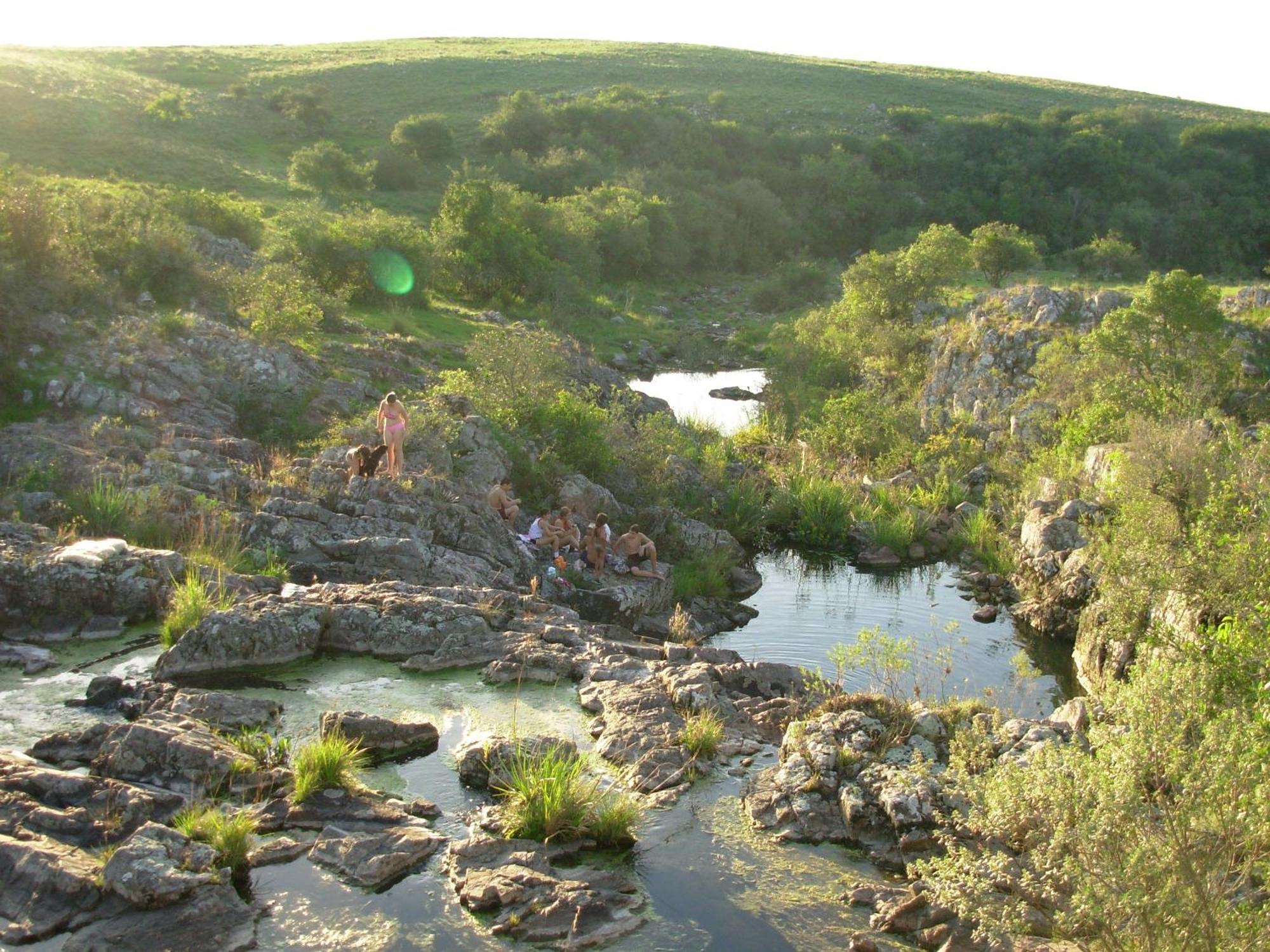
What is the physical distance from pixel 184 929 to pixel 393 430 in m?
11.4

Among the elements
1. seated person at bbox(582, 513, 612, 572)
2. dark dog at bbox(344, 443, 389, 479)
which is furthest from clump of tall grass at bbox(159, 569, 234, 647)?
seated person at bbox(582, 513, 612, 572)

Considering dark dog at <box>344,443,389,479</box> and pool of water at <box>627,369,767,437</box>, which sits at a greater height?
dark dog at <box>344,443,389,479</box>

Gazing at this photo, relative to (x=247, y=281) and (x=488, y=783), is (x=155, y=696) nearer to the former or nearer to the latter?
(x=488, y=783)

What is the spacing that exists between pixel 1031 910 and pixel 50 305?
822 inches

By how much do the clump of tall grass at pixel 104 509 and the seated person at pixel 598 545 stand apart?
293 inches

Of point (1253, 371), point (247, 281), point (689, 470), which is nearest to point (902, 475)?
point (689, 470)

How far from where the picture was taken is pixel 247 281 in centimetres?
2642

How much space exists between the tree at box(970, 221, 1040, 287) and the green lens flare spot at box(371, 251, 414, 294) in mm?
19480

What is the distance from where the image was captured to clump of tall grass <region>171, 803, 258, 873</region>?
8.88 metres

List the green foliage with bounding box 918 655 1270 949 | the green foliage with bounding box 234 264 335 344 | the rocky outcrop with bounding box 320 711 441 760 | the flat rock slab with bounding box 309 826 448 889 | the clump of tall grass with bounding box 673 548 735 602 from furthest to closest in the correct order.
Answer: the green foliage with bounding box 234 264 335 344
the clump of tall grass with bounding box 673 548 735 602
the rocky outcrop with bounding box 320 711 441 760
the flat rock slab with bounding box 309 826 448 889
the green foliage with bounding box 918 655 1270 949

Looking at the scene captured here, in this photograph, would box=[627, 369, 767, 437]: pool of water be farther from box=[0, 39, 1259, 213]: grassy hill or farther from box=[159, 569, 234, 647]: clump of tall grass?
box=[0, 39, 1259, 213]: grassy hill

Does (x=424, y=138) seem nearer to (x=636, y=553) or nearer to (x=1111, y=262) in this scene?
(x=1111, y=262)

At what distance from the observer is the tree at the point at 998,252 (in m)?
38.1

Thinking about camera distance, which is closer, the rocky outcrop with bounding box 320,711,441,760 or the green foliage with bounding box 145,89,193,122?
the rocky outcrop with bounding box 320,711,441,760
